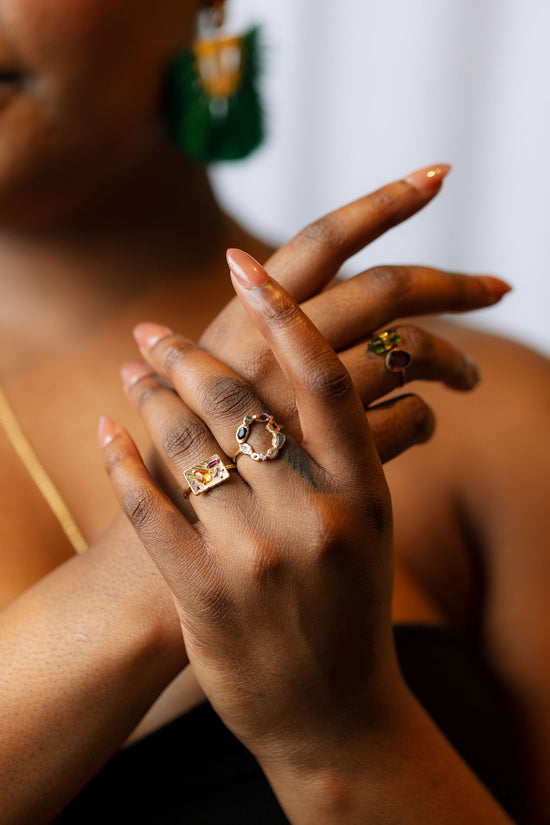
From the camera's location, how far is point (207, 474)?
61 cm

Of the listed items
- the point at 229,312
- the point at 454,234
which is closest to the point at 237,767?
the point at 229,312

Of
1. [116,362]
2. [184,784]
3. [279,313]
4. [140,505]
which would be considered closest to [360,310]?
[279,313]

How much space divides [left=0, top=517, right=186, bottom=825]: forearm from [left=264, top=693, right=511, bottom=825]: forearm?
130 millimetres

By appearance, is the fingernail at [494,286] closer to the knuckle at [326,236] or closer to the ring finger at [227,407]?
the knuckle at [326,236]

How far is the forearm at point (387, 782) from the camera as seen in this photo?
67 centimetres

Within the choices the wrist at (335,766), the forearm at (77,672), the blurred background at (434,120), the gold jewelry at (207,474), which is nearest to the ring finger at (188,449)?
the gold jewelry at (207,474)

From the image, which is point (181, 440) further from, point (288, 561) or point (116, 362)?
point (116, 362)

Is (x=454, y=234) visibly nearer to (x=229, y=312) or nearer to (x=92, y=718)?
(x=229, y=312)

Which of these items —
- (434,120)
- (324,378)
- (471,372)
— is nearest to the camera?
(324,378)

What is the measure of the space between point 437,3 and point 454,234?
439mm

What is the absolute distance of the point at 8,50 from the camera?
29.8 inches

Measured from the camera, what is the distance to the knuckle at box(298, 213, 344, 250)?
2.33 feet

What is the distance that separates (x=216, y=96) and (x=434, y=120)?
0.86 m

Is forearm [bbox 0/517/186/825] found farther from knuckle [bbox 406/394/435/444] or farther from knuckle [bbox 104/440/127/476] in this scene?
knuckle [bbox 406/394/435/444]
